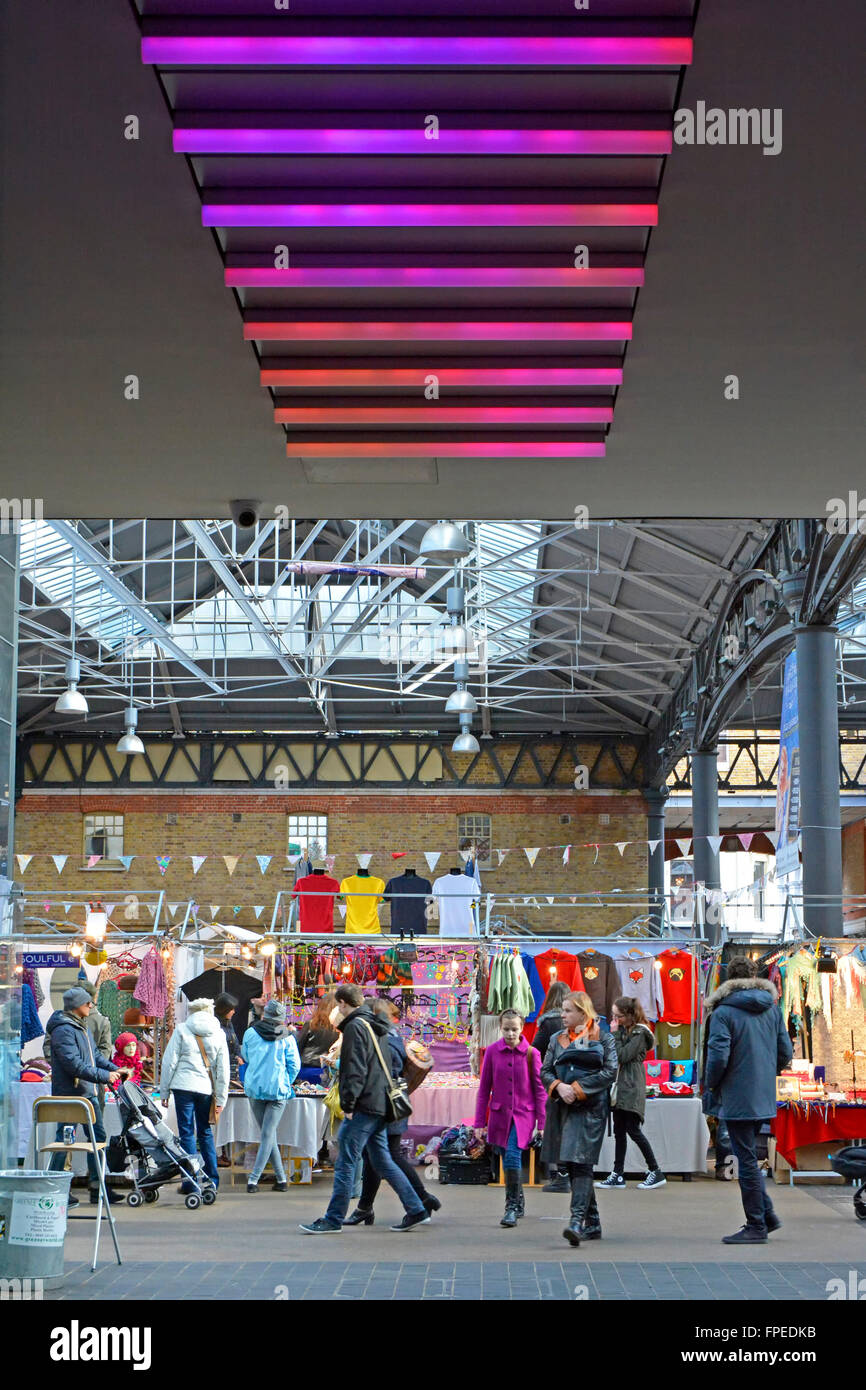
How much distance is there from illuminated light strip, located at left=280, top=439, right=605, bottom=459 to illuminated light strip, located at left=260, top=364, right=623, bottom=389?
628 mm

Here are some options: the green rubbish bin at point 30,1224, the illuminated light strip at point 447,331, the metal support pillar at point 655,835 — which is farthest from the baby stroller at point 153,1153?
the metal support pillar at point 655,835

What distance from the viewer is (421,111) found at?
4172 millimetres

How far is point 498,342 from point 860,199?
1.42 meters

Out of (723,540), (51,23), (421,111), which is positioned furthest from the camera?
(723,540)

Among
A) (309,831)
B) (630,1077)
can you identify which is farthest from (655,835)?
(630,1077)

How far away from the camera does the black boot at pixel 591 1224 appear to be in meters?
8.96

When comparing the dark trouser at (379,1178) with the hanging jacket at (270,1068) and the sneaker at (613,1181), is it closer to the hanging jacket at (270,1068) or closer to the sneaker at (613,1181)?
the hanging jacket at (270,1068)

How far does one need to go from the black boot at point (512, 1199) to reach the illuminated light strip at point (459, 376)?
601 cm

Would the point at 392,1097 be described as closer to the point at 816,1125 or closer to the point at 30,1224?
the point at 30,1224

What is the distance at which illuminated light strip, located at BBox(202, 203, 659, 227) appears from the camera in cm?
451

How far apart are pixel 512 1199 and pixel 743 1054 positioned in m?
1.96

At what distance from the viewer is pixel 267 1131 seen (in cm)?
1130
